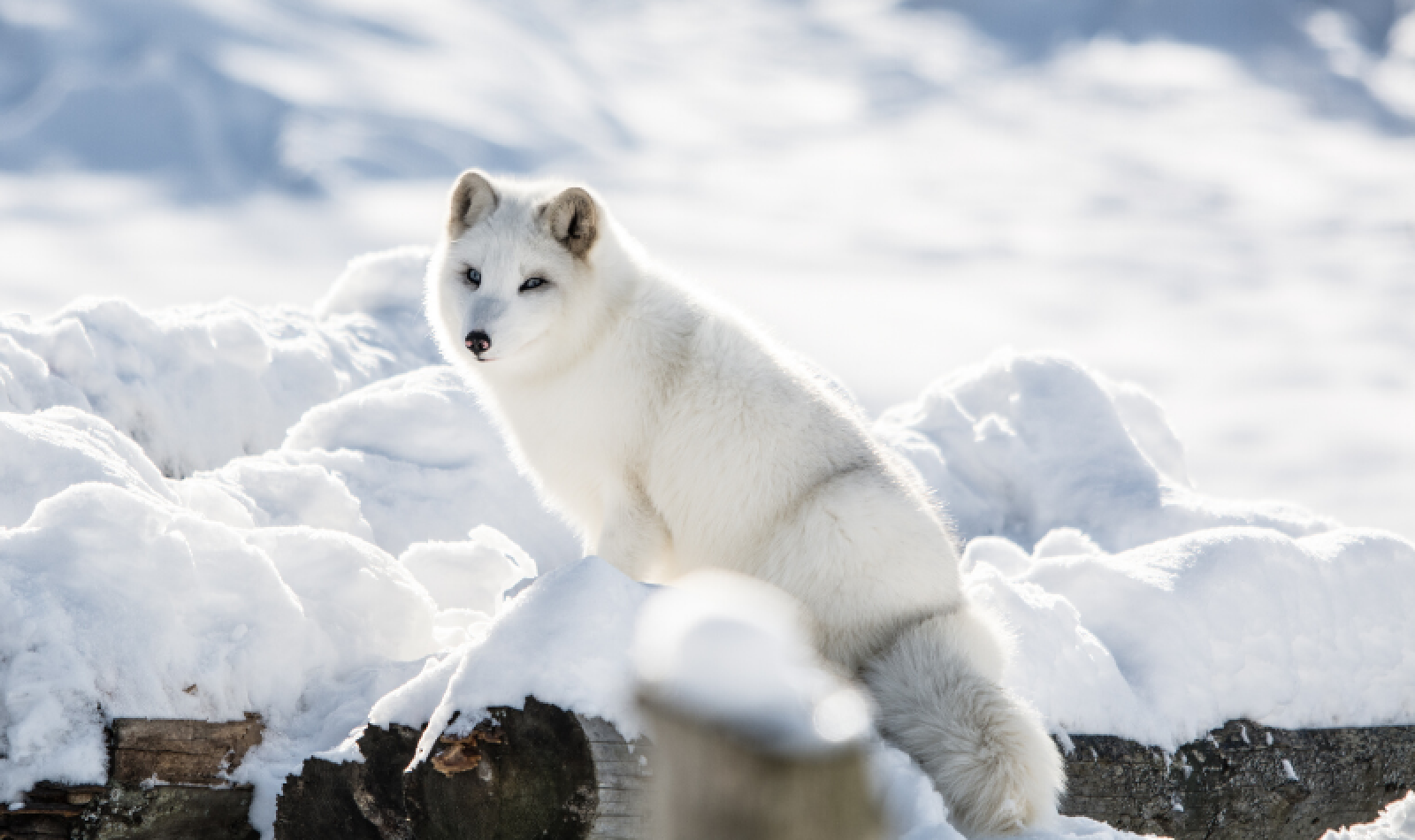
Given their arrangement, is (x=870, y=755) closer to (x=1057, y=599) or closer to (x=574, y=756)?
(x=574, y=756)

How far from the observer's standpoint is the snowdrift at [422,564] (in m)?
2.32

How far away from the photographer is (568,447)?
349 centimetres

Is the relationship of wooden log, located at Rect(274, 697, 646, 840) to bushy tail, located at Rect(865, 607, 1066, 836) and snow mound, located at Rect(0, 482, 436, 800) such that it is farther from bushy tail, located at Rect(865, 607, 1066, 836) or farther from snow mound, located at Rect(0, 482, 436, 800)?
bushy tail, located at Rect(865, 607, 1066, 836)

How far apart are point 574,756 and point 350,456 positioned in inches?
158

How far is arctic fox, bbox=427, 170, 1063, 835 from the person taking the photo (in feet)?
9.78

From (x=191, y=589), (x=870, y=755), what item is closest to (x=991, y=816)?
(x=870, y=755)

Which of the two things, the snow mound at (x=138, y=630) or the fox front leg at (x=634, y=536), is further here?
the fox front leg at (x=634, y=536)

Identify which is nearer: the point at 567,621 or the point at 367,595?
the point at 567,621

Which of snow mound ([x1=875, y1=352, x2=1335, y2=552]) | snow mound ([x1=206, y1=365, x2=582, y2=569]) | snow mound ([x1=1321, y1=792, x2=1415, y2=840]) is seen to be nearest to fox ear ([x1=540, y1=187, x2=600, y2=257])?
snow mound ([x1=206, y1=365, x2=582, y2=569])

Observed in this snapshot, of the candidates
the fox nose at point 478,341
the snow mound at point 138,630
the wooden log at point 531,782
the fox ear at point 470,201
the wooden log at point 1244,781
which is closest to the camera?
the wooden log at point 531,782

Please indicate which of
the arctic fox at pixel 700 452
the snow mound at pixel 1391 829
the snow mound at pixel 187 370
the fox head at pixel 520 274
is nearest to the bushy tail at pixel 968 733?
the arctic fox at pixel 700 452

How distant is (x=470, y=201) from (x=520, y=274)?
525 millimetres

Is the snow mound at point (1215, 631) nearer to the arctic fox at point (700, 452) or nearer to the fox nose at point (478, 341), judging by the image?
the arctic fox at point (700, 452)

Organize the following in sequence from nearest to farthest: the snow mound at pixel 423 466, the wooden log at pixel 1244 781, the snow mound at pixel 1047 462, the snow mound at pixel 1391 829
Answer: the snow mound at pixel 1391 829 < the wooden log at pixel 1244 781 < the snow mound at pixel 423 466 < the snow mound at pixel 1047 462
